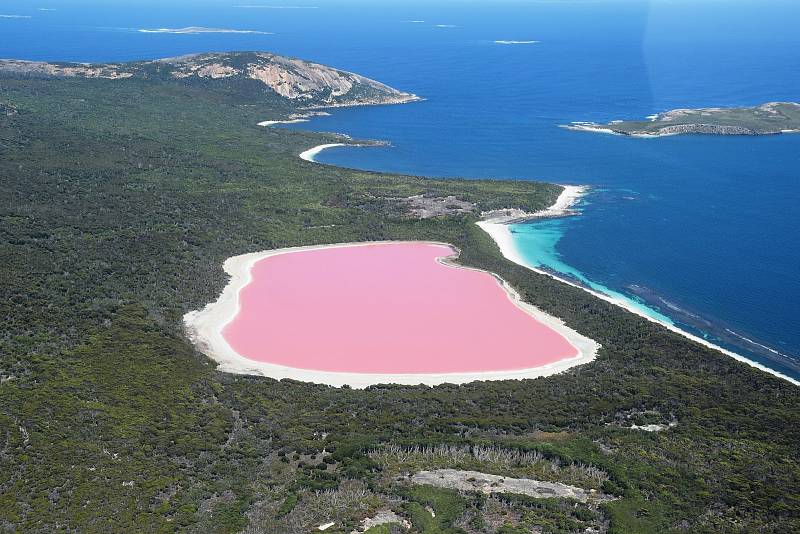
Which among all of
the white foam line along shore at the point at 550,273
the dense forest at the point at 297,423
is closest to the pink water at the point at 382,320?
the dense forest at the point at 297,423

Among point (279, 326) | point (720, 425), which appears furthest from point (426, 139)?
point (720, 425)

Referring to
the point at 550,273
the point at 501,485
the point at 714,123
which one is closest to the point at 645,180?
the point at 550,273

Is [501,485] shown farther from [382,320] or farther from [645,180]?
[645,180]

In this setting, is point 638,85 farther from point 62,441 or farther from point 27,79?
point 62,441

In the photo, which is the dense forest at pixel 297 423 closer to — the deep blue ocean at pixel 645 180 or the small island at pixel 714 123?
the deep blue ocean at pixel 645 180

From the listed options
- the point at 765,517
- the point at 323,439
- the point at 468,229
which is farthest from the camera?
the point at 468,229


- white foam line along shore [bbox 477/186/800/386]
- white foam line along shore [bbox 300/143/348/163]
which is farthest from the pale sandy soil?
white foam line along shore [bbox 300/143/348/163]
